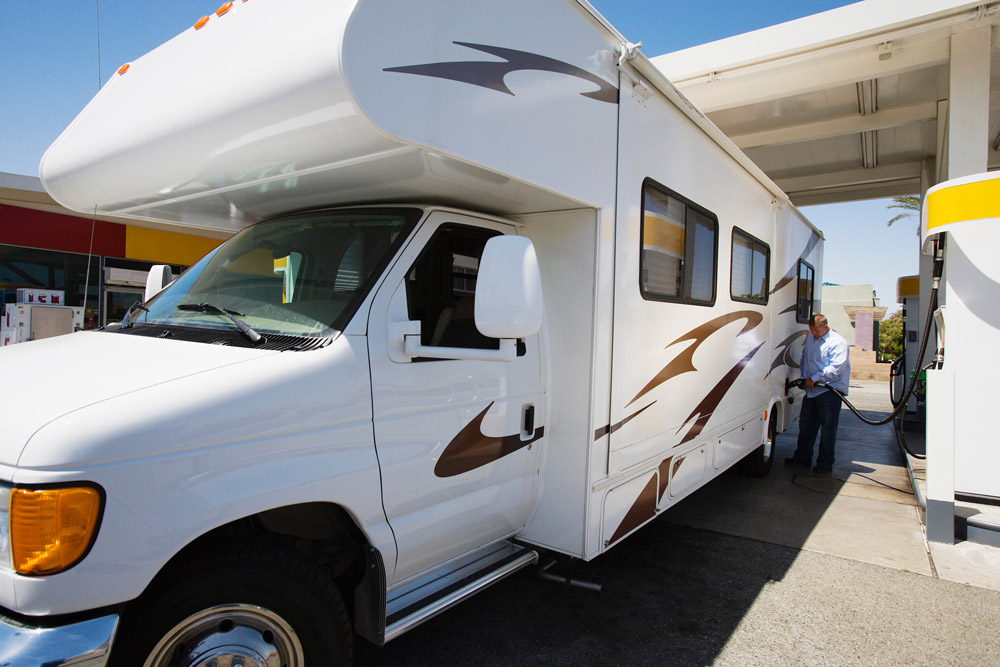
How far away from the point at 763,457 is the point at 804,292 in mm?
2501

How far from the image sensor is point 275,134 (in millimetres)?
2377

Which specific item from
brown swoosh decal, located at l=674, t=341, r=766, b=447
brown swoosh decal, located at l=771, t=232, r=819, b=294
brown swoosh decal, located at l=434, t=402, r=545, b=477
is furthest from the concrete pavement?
brown swoosh decal, located at l=771, t=232, r=819, b=294

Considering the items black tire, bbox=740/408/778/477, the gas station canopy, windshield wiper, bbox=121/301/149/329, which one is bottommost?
black tire, bbox=740/408/778/477

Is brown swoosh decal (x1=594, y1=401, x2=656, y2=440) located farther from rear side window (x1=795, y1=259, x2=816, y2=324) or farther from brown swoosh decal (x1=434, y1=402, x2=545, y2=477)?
rear side window (x1=795, y1=259, x2=816, y2=324)

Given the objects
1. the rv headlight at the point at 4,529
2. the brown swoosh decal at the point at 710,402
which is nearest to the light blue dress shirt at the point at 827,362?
the brown swoosh decal at the point at 710,402

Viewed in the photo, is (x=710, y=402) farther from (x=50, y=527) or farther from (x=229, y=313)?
(x=50, y=527)

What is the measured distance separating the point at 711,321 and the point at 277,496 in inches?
142

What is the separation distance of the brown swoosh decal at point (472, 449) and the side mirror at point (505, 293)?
0.56 metres

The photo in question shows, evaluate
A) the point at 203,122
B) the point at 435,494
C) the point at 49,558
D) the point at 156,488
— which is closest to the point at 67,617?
the point at 49,558

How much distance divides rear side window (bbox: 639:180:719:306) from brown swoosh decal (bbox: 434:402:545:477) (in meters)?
1.28

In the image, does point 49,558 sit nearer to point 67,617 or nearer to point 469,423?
point 67,617

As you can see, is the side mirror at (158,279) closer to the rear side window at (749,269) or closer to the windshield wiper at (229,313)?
the windshield wiper at (229,313)

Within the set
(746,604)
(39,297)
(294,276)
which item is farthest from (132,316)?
(39,297)

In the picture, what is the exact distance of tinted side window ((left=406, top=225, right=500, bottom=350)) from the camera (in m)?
2.67
